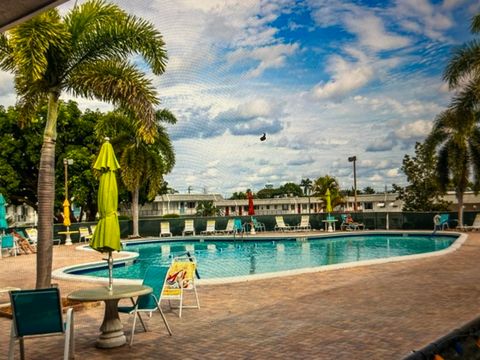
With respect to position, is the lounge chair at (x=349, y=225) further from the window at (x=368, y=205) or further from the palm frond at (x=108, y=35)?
the window at (x=368, y=205)

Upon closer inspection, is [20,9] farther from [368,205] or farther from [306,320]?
[368,205]

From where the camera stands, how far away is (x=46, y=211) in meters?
8.24

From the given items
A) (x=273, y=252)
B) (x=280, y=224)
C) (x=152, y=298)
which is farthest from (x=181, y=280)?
(x=280, y=224)

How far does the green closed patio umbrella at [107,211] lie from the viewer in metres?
6.30

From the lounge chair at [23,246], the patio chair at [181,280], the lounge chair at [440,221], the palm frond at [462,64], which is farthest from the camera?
the lounge chair at [440,221]

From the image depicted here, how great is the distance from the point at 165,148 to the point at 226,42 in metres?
10.2

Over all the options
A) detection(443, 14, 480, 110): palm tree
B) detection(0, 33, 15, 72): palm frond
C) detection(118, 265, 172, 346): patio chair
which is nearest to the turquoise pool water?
detection(118, 265, 172, 346): patio chair

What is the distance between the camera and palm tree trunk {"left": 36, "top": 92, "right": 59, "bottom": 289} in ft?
26.4

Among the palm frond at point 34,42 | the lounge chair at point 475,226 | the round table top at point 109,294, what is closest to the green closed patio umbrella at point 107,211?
the round table top at point 109,294

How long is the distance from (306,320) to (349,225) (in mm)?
22361

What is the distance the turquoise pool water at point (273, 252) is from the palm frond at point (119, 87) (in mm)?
4256

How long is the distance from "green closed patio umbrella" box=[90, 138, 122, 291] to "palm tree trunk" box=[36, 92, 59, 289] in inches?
82.9

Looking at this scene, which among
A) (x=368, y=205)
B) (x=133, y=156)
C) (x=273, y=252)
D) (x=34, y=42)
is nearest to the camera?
(x=34, y=42)

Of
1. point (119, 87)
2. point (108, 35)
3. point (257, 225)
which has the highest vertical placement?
point (108, 35)
